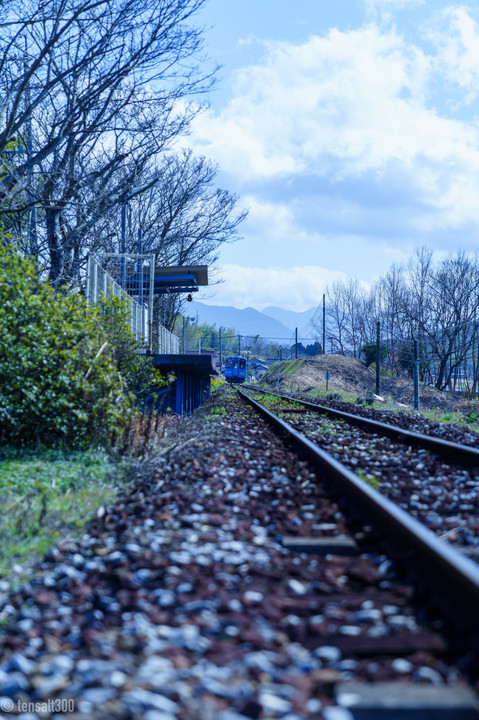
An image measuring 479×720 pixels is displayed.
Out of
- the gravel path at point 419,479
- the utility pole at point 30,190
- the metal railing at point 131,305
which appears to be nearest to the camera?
the gravel path at point 419,479

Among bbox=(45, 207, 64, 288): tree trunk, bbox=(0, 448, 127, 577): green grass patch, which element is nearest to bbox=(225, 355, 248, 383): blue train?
bbox=(45, 207, 64, 288): tree trunk

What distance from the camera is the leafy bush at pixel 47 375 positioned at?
313 inches

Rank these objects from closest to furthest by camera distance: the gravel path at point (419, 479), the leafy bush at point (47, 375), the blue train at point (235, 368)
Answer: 1. the gravel path at point (419, 479)
2. the leafy bush at point (47, 375)
3. the blue train at point (235, 368)

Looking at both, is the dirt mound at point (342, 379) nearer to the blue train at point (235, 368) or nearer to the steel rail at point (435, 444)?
the blue train at point (235, 368)

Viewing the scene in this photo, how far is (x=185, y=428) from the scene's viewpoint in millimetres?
10594

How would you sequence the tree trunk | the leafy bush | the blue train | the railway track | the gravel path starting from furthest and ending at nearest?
the blue train → the tree trunk → the leafy bush → the gravel path → the railway track

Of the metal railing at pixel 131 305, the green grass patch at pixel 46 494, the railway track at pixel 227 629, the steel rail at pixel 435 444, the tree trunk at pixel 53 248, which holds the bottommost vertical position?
the green grass patch at pixel 46 494

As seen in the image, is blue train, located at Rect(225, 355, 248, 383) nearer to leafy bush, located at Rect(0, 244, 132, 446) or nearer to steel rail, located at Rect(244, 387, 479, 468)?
steel rail, located at Rect(244, 387, 479, 468)

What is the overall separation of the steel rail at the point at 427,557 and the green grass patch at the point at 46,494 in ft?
7.10

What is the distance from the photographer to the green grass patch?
165 inches

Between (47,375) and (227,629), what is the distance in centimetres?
631

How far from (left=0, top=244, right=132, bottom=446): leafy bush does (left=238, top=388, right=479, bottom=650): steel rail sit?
4.51 metres

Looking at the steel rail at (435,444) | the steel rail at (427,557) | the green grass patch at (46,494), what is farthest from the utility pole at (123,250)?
the steel rail at (427,557)

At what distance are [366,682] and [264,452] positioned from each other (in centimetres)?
542
